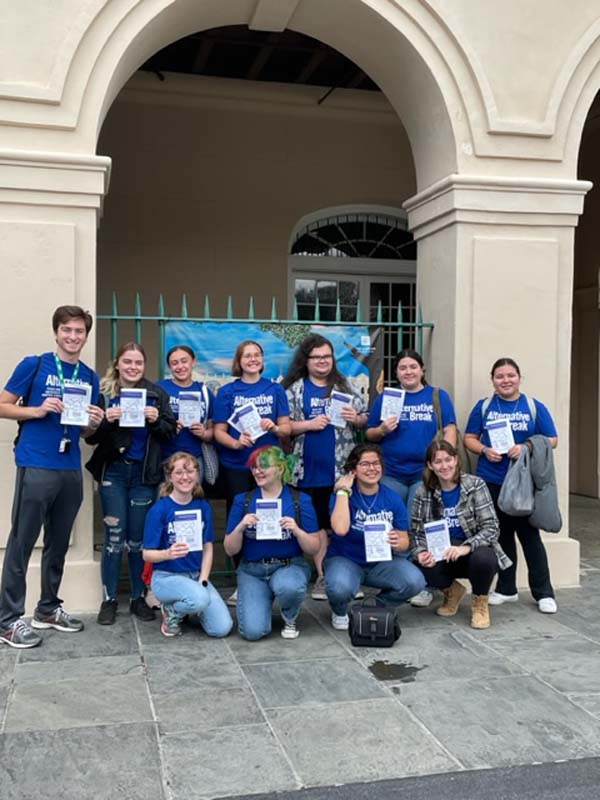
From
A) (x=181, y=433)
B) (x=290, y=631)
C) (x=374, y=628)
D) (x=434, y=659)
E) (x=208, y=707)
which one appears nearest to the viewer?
(x=208, y=707)

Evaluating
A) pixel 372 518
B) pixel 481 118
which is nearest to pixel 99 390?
pixel 372 518

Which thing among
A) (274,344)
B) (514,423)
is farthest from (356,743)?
(274,344)

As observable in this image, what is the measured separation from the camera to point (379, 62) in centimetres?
646

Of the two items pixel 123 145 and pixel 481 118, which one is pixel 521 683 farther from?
pixel 123 145

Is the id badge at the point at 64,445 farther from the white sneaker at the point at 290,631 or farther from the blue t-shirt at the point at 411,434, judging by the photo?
the blue t-shirt at the point at 411,434

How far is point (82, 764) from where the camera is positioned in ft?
10.8

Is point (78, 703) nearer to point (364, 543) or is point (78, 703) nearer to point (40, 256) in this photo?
point (364, 543)

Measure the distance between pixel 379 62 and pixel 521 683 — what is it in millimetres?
4814

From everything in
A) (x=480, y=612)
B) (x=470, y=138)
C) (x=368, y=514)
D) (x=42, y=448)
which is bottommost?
(x=480, y=612)

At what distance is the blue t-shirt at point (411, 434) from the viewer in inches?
221

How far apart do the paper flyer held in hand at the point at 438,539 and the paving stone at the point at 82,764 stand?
2165 mm

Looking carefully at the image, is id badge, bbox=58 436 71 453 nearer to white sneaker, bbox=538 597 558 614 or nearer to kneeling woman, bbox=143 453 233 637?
kneeling woman, bbox=143 453 233 637

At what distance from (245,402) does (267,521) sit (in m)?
0.96

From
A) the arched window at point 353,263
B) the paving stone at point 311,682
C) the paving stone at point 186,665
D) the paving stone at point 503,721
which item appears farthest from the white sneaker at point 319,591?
the arched window at point 353,263
